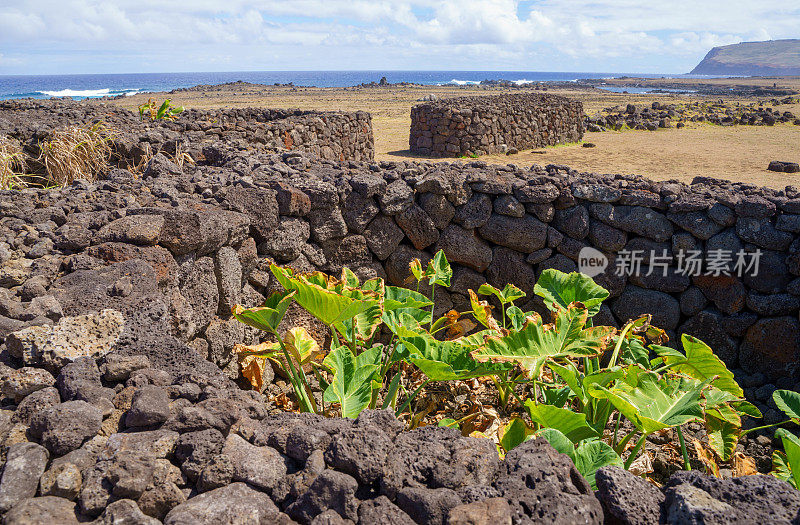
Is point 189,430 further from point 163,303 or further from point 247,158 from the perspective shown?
point 247,158

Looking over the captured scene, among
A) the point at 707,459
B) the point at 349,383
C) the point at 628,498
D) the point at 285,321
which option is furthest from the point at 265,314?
the point at 707,459

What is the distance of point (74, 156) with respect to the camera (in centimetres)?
556

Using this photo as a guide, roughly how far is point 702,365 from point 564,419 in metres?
1.29

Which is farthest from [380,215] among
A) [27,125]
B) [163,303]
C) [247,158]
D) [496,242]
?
[27,125]

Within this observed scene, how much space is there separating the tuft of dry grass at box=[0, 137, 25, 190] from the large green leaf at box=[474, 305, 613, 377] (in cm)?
463

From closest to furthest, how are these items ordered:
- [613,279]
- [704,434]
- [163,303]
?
[163,303] < [704,434] < [613,279]

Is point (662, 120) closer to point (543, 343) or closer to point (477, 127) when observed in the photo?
point (477, 127)

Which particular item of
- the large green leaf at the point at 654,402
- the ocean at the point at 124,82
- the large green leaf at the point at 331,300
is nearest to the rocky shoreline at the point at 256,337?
the large green leaf at the point at 654,402

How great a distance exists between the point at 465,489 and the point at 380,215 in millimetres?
3204

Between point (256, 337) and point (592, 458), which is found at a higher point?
point (592, 458)

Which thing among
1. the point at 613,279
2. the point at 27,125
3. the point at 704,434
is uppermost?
the point at 27,125

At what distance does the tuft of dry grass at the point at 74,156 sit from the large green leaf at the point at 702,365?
5.40m

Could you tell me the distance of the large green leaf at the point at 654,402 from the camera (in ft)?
6.69

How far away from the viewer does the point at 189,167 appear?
206 inches
